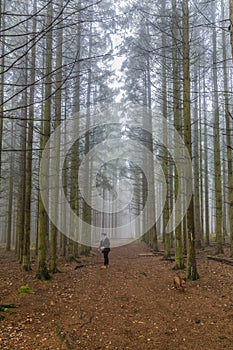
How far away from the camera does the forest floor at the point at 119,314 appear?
189 inches

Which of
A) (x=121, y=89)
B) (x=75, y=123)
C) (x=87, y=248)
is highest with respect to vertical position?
(x=121, y=89)

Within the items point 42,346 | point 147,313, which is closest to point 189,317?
point 147,313

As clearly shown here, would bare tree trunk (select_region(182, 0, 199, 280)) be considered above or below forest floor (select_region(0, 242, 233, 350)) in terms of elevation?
above

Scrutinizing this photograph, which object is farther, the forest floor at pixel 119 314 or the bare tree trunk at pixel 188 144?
the bare tree trunk at pixel 188 144

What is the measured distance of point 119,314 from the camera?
244 inches

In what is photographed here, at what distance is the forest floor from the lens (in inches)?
189

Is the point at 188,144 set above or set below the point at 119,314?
above

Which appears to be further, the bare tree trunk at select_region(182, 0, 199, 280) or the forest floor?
the bare tree trunk at select_region(182, 0, 199, 280)

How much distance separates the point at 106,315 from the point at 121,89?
55.7 ft

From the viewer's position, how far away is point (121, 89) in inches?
809

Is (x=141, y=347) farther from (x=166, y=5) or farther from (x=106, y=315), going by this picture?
(x=166, y=5)

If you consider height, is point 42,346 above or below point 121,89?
below

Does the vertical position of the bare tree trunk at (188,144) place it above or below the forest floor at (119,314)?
above

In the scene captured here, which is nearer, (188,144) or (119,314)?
(119,314)
